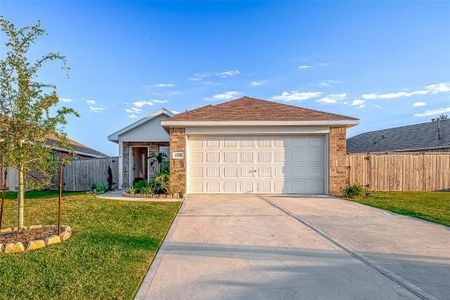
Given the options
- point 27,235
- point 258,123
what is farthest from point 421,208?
point 27,235

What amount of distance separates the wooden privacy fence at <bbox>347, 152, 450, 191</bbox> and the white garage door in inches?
164

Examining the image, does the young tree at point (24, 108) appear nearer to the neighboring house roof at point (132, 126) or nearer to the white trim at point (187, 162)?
the white trim at point (187, 162)

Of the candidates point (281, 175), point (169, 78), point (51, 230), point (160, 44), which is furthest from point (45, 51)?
point (169, 78)

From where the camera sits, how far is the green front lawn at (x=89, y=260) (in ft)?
10.5

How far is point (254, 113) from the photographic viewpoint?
11.9 m

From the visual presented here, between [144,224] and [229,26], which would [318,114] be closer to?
[229,26]

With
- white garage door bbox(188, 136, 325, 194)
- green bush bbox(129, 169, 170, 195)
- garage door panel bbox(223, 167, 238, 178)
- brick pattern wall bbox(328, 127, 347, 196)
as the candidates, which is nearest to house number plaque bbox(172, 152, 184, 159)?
white garage door bbox(188, 136, 325, 194)

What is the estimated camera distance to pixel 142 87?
18.6 m

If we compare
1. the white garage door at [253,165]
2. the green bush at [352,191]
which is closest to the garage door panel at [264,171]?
the white garage door at [253,165]

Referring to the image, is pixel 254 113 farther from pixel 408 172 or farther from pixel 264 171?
pixel 408 172

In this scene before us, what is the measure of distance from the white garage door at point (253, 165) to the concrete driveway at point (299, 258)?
399 centimetres

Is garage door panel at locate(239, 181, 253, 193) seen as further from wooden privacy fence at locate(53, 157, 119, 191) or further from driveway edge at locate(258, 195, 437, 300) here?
wooden privacy fence at locate(53, 157, 119, 191)

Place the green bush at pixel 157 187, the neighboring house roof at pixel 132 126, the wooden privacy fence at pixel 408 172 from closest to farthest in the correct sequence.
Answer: the green bush at pixel 157 187 → the wooden privacy fence at pixel 408 172 → the neighboring house roof at pixel 132 126

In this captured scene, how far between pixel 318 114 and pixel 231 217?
21.5ft
